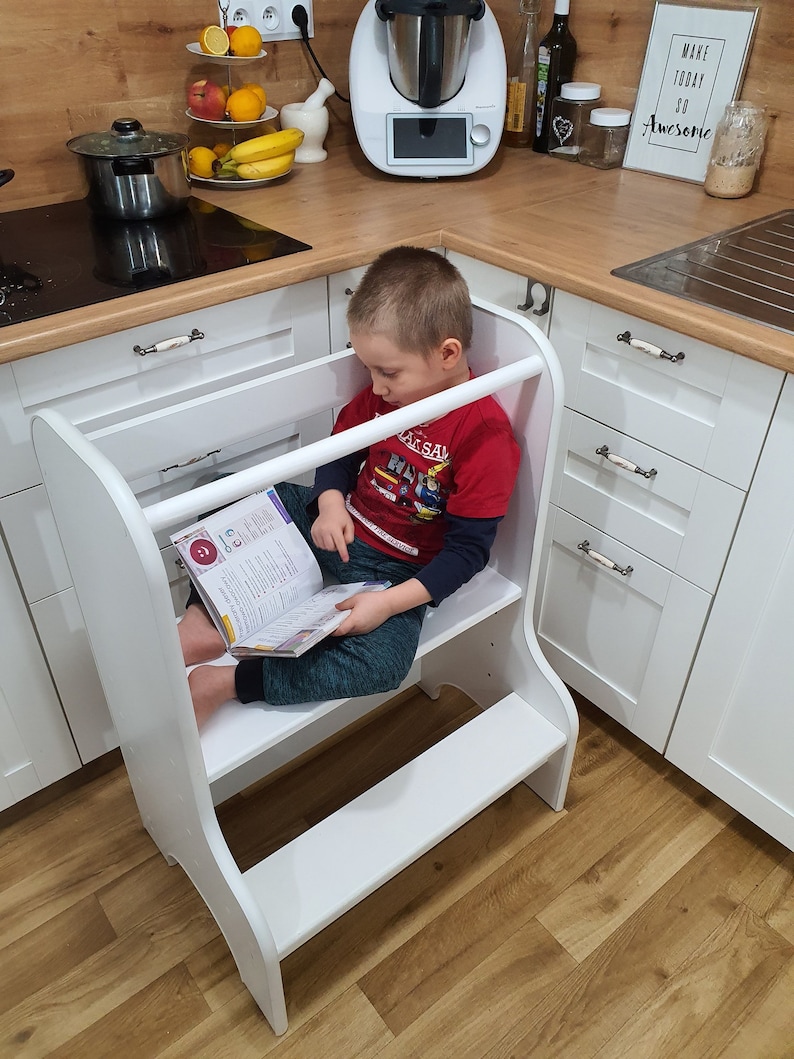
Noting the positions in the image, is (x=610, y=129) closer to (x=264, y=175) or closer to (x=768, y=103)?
(x=768, y=103)

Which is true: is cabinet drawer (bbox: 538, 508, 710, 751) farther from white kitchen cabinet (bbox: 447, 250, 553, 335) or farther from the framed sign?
the framed sign

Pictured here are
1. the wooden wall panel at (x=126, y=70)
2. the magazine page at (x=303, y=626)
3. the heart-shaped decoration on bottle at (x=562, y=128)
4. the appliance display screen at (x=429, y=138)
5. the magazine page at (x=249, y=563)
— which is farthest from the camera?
the heart-shaped decoration on bottle at (x=562, y=128)

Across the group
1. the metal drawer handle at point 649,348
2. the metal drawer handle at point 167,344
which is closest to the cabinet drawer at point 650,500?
the metal drawer handle at point 649,348

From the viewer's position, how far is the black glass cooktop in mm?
→ 1162

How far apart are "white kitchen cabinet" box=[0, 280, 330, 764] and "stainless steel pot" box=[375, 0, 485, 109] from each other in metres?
0.54

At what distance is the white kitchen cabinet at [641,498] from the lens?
3.81 feet

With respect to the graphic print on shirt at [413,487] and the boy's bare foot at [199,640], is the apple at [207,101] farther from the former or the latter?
the boy's bare foot at [199,640]

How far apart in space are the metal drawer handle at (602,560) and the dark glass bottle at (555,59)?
1.00m

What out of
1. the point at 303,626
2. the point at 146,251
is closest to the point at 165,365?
the point at 146,251

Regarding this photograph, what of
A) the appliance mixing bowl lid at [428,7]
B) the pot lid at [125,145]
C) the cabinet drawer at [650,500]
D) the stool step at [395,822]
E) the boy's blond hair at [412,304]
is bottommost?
the stool step at [395,822]

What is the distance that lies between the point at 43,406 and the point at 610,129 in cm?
128

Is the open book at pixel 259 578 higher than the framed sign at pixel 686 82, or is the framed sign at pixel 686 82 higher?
the framed sign at pixel 686 82

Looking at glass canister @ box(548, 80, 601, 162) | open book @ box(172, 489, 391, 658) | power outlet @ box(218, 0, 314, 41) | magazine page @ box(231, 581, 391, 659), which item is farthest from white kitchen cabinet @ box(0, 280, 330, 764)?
glass canister @ box(548, 80, 601, 162)

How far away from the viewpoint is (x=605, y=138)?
1.72 metres
